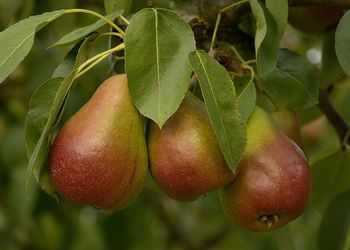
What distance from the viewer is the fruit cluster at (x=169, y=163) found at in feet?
3.46

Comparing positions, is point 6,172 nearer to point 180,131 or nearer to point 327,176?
point 327,176

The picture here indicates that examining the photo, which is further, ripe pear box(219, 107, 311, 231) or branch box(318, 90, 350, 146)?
branch box(318, 90, 350, 146)

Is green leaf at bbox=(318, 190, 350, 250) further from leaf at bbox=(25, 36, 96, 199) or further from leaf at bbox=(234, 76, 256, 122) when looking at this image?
leaf at bbox=(25, 36, 96, 199)

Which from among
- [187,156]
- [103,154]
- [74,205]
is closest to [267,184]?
[187,156]

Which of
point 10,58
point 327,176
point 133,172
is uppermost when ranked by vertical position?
point 10,58

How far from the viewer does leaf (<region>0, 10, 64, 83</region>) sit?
108cm

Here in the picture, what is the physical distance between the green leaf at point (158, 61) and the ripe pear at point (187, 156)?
0.06 metres

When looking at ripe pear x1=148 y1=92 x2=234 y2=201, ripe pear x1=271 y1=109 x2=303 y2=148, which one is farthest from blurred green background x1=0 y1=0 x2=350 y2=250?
ripe pear x1=148 y1=92 x2=234 y2=201

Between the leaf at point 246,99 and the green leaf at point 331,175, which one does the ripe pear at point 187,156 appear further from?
the green leaf at point 331,175

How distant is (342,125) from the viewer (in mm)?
1522

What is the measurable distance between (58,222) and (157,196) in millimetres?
373

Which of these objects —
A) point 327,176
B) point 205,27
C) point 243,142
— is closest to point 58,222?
point 327,176

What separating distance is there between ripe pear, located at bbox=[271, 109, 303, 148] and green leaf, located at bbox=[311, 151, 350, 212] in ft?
0.70

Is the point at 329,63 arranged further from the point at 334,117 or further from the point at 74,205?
the point at 74,205
